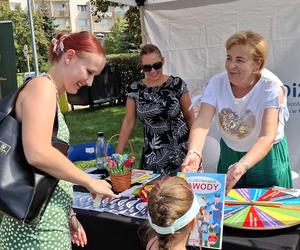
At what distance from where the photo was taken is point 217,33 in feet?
12.4

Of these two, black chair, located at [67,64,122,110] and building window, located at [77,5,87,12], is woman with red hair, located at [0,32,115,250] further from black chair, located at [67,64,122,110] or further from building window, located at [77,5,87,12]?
building window, located at [77,5,87,12]

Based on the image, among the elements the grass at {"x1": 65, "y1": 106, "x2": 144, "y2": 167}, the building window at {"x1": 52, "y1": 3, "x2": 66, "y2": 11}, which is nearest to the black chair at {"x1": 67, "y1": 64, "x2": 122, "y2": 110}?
the grass at {"x1": 65, "y1": 106, "x2": 144, "y2": 167}

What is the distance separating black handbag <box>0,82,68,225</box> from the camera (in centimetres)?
130

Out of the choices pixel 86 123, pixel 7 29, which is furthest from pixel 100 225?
pixel 86 123

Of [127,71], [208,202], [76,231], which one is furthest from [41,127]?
[127,71]

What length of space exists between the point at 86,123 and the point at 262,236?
7.60 m

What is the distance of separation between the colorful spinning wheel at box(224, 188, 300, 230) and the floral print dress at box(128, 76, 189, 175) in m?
0.86

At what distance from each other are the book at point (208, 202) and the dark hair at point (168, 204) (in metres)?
0.26

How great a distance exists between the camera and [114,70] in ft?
35.7

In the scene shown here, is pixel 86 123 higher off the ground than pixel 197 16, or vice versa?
pixel 197 16

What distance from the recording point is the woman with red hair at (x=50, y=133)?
51.0 inches

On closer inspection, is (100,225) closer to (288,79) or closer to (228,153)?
(228,153)

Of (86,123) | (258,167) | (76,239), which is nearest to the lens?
(76,239)

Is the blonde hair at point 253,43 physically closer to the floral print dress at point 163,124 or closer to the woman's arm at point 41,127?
the floral print dress at point 163,124
